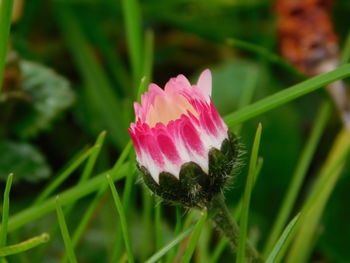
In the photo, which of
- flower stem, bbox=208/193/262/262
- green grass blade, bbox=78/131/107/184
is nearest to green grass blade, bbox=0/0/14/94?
green grass blade, bbox=78/131/107/184

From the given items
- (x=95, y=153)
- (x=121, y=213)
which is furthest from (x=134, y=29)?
(x=121, y=213)

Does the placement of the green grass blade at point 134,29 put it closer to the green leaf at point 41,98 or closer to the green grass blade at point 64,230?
the green leaf at point 41,98

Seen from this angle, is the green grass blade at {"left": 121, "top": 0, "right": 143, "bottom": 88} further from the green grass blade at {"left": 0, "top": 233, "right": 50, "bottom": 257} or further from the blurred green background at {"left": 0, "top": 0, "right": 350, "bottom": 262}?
the green grass blade at {"left": 0, "top": 233, "right": 50, "bottom": 257}

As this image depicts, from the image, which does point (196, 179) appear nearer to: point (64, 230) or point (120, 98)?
point (64, 230)

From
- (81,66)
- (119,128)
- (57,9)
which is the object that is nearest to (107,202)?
(119,128)

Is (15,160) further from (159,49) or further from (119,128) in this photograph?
(159,49)

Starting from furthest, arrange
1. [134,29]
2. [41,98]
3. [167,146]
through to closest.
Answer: [41,98]
[134,29]
[167,146]
